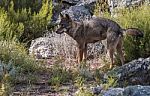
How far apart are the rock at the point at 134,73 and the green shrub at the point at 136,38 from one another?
1953mm

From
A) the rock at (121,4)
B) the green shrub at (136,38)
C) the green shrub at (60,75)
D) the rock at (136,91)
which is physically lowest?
the green shrub at (60,75)

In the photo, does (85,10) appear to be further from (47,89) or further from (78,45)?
(47,89)

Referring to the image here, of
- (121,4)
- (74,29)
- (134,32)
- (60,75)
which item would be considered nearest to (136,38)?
(134,32)

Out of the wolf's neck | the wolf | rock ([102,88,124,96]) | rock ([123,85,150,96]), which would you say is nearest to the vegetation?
rock ([102,88,124,96])

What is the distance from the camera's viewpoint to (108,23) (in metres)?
8.91

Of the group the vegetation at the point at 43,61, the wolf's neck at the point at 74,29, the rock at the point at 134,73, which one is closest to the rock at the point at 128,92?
the vegetation at the point at 43,61

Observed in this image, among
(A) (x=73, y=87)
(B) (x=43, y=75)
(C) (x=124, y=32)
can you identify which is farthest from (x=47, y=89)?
(C) (x=124, y=32)

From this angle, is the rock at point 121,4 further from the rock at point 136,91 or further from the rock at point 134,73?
the rock at point 136,91

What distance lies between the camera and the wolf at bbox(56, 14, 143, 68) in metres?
8.78

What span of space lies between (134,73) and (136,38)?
7.92ft

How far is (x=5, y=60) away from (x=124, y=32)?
2.33m

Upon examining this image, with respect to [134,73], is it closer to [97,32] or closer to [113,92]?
[113,92]

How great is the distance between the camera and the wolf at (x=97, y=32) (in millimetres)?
8781

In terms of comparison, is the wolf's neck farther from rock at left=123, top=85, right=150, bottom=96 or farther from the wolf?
rock at left=123, top=85, right=150, bottom=96
